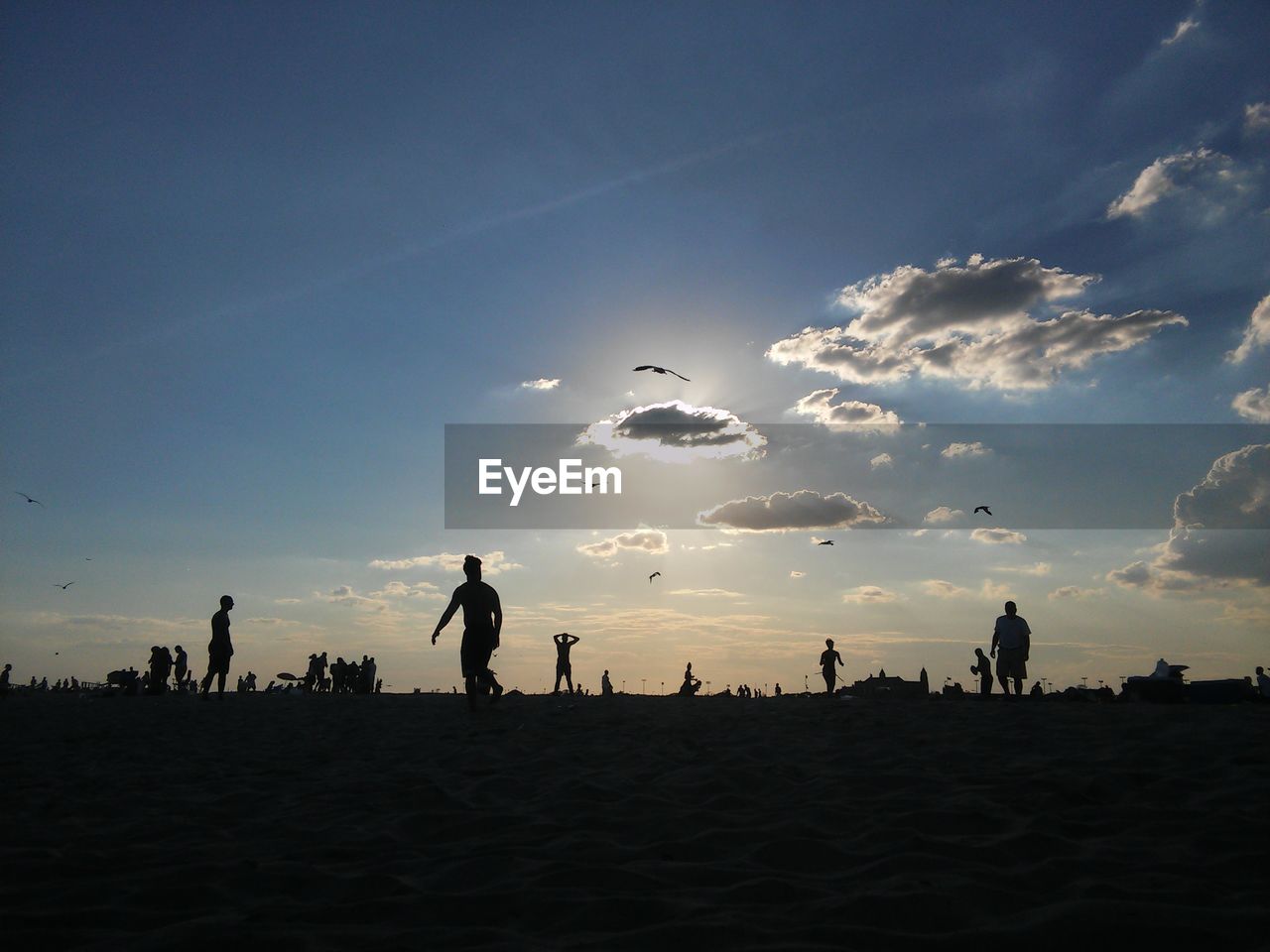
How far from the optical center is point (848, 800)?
596cm

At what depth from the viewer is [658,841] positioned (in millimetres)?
5078

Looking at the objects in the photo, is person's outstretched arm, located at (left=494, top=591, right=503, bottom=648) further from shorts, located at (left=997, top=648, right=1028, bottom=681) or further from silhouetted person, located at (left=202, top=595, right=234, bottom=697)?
shorts, located at (left=997, top=648, right=1028, bottom=681)

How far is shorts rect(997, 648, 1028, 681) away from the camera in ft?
59.1

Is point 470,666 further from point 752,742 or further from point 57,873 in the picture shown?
point 57,873

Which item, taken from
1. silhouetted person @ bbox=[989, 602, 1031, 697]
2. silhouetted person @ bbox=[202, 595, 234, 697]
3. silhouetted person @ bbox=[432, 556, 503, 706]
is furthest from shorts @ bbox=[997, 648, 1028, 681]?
silhouetted person @ bbox=[202, 595, 234, 697]

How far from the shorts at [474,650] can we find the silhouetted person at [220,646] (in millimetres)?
7896

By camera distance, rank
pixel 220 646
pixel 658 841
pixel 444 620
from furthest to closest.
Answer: pixel 220 646
pixel 444 620
pixel 658 841

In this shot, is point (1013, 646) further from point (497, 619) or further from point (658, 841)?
point (658, 841)

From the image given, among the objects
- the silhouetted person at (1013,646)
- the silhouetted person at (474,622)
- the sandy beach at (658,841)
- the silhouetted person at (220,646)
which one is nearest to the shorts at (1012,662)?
the silhouetted person at (1013,646)

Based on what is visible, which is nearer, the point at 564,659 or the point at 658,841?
the point at 658,841

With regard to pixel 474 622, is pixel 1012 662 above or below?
below

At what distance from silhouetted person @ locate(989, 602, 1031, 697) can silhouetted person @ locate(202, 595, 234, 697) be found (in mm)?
16860

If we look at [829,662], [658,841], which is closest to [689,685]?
[829,662]

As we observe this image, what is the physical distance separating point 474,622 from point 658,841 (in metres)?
8.07
